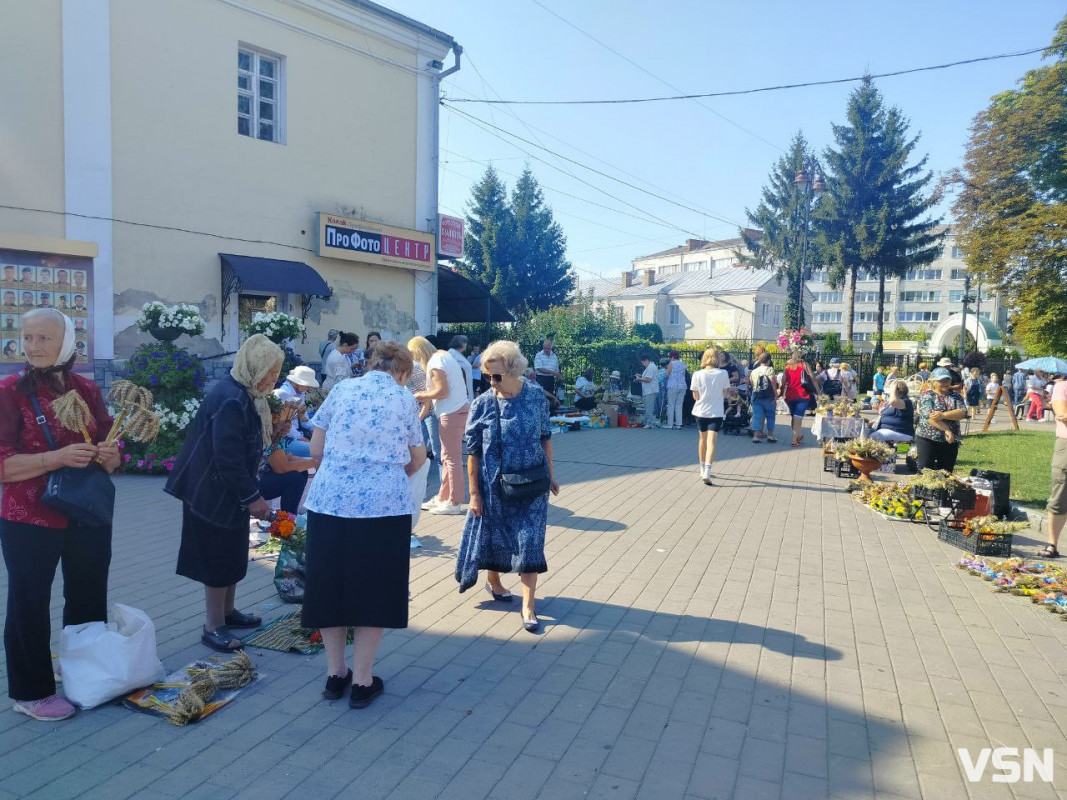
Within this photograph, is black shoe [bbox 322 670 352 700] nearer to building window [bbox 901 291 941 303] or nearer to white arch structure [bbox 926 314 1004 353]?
white arch structure [bbox 926 314 1004 353]

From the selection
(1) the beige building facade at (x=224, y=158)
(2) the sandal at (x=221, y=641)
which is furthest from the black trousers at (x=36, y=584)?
(1) the beige building facade at (x=224, y=158)

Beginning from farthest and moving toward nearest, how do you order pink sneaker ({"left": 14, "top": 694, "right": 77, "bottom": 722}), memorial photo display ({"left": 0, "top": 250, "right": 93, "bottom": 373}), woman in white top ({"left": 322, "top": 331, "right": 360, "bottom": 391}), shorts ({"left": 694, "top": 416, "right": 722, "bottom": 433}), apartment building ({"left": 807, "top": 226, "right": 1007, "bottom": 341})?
apartment building ({"left": 807, "top": 226, "right": 1007, "bottom": 341}) → woman in white top ({"left": 322, "top": 331, "right": 360, "bottom": 391}) → shorts ({"left": 694, "top": 416, "right": 722, "bottom": 433}) → memorial photo display ({"left": 0, "top": 250, "right": 93, "bottom": 373}) → pink sneaker ({"left": 14, "top": 694, "right": 77, "bottom": 722})

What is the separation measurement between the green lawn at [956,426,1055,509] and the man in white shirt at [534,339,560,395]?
8.10 metres

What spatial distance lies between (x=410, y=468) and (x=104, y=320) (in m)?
9.18

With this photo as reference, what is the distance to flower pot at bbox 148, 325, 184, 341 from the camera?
999 centimetres

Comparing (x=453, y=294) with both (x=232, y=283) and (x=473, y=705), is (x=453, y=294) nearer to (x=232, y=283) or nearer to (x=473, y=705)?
(x=232, y=283)

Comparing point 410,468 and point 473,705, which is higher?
point 410,468

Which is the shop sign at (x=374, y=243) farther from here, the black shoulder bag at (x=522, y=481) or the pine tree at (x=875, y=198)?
the pine tree at (x=875, y=198)

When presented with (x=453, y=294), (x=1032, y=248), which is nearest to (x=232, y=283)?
(x=453, y=294)

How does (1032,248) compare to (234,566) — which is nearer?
(234,566)

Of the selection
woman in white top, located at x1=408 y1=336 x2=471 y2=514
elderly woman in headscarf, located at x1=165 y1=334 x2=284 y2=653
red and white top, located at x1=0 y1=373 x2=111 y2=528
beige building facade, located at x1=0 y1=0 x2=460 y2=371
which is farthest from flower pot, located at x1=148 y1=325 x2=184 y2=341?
red and white top, located at x1=0 y1=373 x2=111 y2=528

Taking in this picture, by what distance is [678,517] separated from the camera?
8195 mm

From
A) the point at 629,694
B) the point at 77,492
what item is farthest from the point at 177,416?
the point at 629,694

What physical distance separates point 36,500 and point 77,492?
0.18 meters
